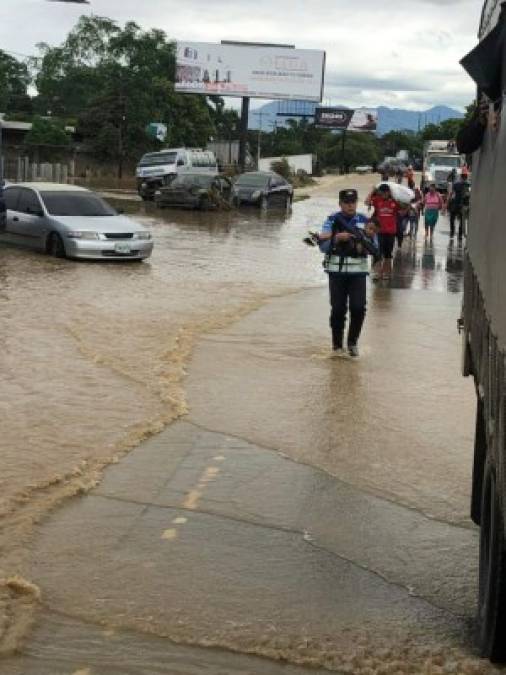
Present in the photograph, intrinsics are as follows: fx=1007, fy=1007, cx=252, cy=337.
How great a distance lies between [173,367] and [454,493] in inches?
162

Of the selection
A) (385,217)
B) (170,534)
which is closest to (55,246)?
(385,217)

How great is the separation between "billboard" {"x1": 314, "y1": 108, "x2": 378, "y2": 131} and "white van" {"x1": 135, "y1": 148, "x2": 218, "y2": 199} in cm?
5293

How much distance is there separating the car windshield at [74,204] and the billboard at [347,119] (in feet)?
245

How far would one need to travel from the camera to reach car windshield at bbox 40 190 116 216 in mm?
18906

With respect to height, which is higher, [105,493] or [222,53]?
[222,53]

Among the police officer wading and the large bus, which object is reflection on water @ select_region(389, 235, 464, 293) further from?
the large bus

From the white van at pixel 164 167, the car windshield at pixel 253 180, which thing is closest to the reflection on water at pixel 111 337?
the car windshield at pixel 253 180

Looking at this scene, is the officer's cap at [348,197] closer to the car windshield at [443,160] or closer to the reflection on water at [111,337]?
the reflection on water at [111,337]

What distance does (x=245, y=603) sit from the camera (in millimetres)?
4492

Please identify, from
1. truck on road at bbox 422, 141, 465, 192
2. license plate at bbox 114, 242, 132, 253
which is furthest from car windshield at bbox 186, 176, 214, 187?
license plate at bbox 114, 242, 132, 253

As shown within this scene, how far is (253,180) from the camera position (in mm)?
38000

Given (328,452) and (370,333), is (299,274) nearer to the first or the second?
(370,333)

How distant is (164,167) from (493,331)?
37.0m

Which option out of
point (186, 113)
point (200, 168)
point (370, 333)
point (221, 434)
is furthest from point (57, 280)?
point (186, 113)
